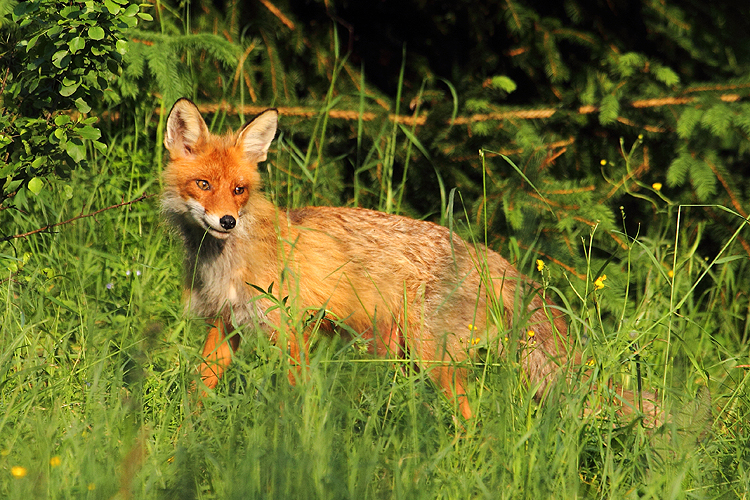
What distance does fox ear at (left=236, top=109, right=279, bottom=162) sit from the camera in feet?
13.4

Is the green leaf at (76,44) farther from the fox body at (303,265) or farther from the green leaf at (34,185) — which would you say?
the fox body at (303,265)

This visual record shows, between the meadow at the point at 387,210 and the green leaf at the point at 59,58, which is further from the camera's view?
the green leaf at the point at 59,58

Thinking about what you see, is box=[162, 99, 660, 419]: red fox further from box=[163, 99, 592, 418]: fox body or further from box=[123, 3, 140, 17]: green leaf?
box=[123, 3, 140, 17]: green leaf

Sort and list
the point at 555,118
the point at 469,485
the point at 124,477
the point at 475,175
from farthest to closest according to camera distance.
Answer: the point at 475,175 → the point at 555,118 → the point at 469,485 → the point at 124,477

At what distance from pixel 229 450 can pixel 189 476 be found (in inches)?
6.5

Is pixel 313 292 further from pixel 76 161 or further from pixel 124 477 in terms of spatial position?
pixel 124 477

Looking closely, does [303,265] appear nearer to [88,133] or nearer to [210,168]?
[210,168]

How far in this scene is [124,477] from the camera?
6.87 feet

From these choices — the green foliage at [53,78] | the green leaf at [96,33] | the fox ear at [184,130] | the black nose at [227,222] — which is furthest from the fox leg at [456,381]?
the green leaf at [96,33]

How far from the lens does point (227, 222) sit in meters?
3.71

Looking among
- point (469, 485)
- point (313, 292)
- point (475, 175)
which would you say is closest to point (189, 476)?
point (469, 485)

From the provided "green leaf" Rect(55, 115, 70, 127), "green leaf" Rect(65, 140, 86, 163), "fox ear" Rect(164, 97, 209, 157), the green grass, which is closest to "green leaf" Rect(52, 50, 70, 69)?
"green leaf" Rect(55, 115, 70, 127)

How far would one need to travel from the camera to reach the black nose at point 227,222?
3711 mm

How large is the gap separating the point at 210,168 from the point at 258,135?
0.42 meters
